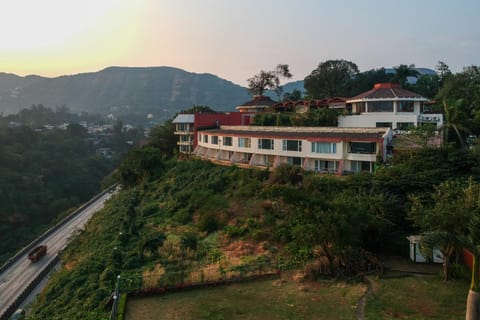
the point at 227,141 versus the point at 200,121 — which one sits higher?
the point at 200,121

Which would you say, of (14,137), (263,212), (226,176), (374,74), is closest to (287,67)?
(374,74)

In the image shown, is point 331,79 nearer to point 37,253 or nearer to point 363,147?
point 363,147

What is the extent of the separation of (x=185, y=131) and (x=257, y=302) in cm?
3920

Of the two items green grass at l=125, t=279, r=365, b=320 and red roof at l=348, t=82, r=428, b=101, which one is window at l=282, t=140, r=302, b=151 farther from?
green grass at l=125, t=279, r=365, b=320

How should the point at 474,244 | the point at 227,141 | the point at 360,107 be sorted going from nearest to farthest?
the point at 474,244, the point at 360,107, the point at 227,141

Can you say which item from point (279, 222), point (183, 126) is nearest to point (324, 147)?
point (279, 222)

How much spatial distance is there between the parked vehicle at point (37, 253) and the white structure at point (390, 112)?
33.6m

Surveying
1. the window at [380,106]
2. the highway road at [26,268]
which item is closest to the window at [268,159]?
the window at [380,106]

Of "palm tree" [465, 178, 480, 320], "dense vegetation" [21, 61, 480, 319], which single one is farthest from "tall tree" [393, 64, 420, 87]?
"palm tree" [465, 178, 480, 320]

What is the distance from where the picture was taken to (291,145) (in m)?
35.3

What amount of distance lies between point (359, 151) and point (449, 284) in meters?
15.6

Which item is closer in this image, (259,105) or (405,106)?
(405,106)

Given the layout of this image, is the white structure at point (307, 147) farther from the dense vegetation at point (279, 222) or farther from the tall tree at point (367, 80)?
the tall tree at point (367, 80)

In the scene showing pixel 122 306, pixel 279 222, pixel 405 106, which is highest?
pixel 405 106
